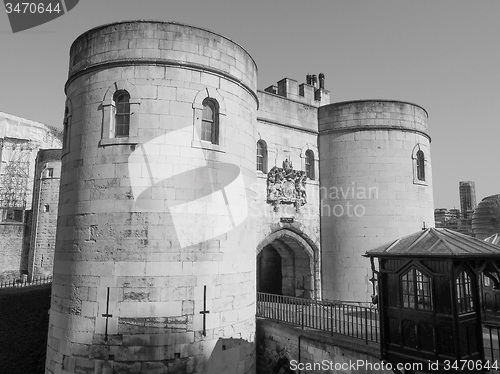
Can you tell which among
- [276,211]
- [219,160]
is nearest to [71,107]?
[219,160]

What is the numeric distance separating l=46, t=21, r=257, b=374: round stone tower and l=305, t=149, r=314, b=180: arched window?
6.19 metres

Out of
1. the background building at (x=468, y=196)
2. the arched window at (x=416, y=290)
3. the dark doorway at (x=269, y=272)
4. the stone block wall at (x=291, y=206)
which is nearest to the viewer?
the arched window at (x=416, y=290)

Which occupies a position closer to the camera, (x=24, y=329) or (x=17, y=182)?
(x=24, y=329)

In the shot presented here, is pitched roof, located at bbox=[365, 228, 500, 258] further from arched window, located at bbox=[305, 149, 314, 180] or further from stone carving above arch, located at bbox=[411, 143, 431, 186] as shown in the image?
stone carving above arch, located at bbox=[411, 143, 431, 186]

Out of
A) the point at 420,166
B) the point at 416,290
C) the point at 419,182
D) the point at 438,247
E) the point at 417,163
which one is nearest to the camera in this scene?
the point at 438,247

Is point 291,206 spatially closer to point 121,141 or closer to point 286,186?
point 286,186

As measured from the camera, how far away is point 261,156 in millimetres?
15492

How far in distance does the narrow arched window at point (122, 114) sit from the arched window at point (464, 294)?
894cm

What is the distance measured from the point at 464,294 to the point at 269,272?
502 inches

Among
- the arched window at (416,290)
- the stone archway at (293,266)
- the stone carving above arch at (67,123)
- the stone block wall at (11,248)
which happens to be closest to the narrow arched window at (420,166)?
the stone archway at (293,266)

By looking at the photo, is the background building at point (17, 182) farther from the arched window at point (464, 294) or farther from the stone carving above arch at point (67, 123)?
the arched window at point (464, 294)

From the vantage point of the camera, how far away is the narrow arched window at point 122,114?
1057cm

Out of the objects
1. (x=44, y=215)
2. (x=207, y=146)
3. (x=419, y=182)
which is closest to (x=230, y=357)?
(x=207, y=146)

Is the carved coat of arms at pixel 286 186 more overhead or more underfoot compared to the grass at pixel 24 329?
more overhead
